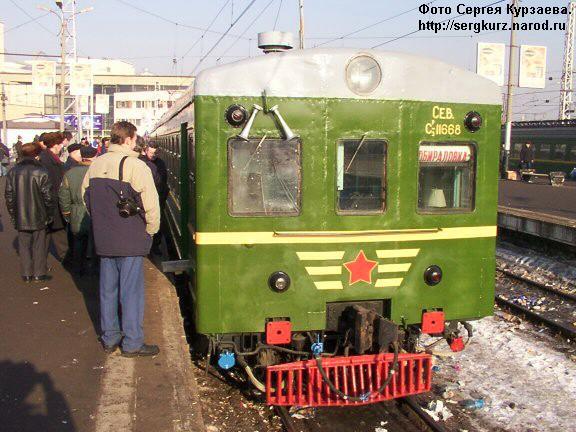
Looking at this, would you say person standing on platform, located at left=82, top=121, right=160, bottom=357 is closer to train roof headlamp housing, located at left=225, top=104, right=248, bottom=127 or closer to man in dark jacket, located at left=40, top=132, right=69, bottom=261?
train roof headlamp housing, located at left=225, top=104, right=248, bottom=127

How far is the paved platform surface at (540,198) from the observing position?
17200mm

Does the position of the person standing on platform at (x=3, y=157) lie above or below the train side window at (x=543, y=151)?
below

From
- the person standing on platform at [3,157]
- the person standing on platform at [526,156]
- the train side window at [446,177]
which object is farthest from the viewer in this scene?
the person standing on platform at [526,156]

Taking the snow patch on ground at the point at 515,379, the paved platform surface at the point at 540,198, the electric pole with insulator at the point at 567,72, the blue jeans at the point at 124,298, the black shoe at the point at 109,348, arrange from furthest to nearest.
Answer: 1. the electric pole with insulator at the point at 567,72
2. the paved platform surface at the point at 540,198
3. the snow patch on ground at the point at 515,379
4. the black shoe at the point at 109,348
5. the blue jeans at the point at 124,298

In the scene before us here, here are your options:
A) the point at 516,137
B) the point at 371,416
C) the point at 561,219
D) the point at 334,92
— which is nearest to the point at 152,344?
the point at 371,416

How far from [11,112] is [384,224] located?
90.8 meters

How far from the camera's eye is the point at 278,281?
528 centimetres

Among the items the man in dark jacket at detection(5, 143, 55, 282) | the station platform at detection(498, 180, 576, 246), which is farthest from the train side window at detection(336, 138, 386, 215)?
the station platform at detection(498, 180, 576, 246)

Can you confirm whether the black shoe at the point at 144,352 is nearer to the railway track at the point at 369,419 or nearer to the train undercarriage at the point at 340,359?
the train undercarriage at the point at 340,359

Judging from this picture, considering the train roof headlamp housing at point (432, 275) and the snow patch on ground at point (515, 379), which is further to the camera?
the snow patch on ground at point (515, 379)

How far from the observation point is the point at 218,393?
6.13 m

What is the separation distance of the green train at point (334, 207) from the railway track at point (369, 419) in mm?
316

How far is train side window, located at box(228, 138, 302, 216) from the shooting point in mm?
5203

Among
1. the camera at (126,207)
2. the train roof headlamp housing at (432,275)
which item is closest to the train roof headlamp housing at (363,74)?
the train roof headlamp housing at (432,275)
